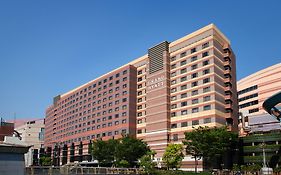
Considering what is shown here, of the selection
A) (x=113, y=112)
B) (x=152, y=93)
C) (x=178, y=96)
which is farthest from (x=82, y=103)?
(x=178, y=96)

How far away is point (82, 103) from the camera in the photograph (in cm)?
13875

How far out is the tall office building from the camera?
8331 cm

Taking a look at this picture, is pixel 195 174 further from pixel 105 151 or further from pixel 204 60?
pixel 105 151

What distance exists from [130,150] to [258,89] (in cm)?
5933

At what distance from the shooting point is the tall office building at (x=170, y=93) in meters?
83.3

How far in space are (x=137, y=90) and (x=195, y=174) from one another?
52.7 m

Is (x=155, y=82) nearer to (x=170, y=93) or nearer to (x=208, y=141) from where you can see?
(x=170, y=93)

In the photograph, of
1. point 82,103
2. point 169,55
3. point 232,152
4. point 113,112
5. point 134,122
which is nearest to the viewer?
point 232,152

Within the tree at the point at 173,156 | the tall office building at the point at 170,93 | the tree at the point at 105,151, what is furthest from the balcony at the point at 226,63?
the tree at the point at 105,151

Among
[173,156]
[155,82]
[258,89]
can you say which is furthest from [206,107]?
[258,89]

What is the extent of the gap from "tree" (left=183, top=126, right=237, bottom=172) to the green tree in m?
19.4

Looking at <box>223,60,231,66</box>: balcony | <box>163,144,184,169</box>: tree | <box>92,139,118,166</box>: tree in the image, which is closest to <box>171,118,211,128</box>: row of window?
<box>163,144,184,169</box>: tree

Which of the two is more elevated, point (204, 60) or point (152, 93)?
point (204, 60)

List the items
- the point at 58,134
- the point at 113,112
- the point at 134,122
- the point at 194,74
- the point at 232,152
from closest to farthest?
the point at 232,152 < the point at 194,74 < the point at 134,122 < the point at 113,112 < the point at 58,134
